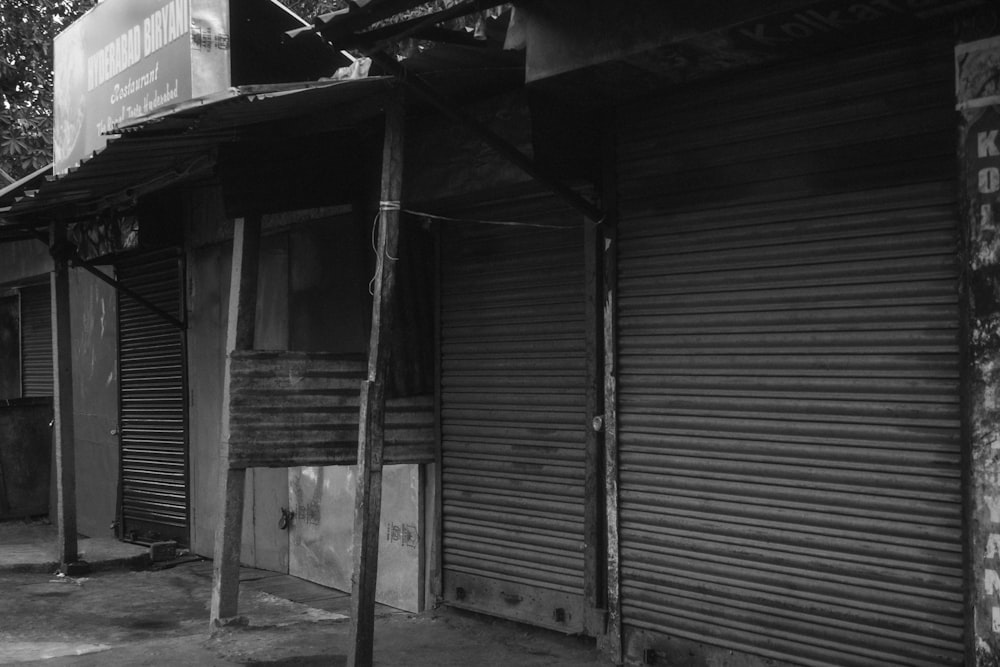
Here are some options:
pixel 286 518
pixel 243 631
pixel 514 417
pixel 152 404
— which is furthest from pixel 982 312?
pixel 152 404

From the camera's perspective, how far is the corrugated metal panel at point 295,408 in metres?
6.95

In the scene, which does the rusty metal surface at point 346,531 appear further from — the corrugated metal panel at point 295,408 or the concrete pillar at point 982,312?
the concrete pillar at point 982,312

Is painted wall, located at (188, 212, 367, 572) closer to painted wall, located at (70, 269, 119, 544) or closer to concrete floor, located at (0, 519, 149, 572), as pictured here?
concrete floor, located at (0, 519, 149, 572)

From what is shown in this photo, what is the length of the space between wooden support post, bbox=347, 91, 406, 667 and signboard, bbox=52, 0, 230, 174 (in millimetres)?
2117

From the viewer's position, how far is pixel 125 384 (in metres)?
12.0

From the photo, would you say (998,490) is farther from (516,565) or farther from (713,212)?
(516,565)

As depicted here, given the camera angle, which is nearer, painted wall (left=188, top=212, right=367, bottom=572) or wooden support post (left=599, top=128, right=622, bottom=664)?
wooden support post (left=599, top=128, right=622, bottom=664)

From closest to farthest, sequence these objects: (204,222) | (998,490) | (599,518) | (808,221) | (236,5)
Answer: (998,490) < (808,221) < (599,518) < (236,5) < (204,222)

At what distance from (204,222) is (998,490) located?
7.90 meters

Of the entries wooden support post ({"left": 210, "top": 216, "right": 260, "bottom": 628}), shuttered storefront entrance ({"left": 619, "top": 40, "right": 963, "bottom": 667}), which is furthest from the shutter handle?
shuttered storefront entrance ({"left": 619, "top": 40, "right": 963, "bottom": 667})

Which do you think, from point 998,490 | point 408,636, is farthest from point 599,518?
point 998,490

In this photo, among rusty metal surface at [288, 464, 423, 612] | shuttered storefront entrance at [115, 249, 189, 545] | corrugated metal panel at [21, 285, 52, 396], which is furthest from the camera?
corrugated metal panel at [21, 285, 52, 396]

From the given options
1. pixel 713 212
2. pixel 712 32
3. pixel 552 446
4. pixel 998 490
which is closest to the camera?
pixel 998 490

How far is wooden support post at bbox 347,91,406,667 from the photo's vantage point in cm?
573
